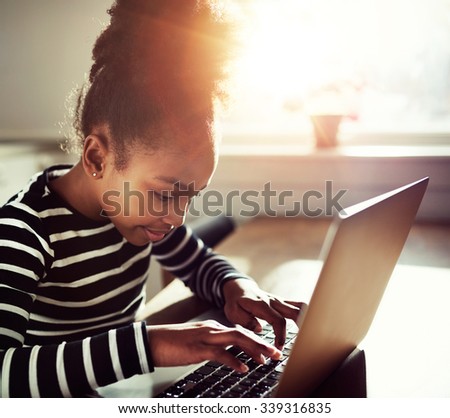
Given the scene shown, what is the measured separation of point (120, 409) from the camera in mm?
566

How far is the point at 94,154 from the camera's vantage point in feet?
2.39

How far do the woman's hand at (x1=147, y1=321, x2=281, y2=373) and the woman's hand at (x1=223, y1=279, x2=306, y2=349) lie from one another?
109 millimetres

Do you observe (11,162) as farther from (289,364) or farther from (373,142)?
(289,364)

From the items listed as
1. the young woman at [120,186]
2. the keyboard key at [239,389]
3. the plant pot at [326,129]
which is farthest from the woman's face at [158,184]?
the plant pot at [326,129]

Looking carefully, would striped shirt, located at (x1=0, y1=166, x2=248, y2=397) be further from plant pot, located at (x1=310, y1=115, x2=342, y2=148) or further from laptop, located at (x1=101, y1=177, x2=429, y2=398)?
plant pot, located at (x1=310, y1=115, x2=342, y2=148)

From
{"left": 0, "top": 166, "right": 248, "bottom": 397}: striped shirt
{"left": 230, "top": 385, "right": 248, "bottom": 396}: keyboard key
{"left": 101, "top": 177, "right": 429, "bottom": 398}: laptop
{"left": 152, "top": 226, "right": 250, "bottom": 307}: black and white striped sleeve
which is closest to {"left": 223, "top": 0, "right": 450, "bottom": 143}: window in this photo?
{"left": 152, "top": 226, "right": 250, "bottom": 307}: black and white striped sleeve

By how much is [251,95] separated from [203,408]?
122cm

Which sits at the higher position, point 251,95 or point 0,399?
point 251,95

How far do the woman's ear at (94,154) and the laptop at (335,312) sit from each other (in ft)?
0.91

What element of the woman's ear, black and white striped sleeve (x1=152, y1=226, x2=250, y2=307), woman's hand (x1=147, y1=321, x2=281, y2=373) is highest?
the woman's ear

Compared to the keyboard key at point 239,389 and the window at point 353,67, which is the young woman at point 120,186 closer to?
the keyboard key at point 239,389

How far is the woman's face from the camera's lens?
698 mm

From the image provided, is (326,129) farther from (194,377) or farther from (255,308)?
(194,377)

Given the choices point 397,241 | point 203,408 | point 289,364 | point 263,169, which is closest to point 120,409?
point 203,408
